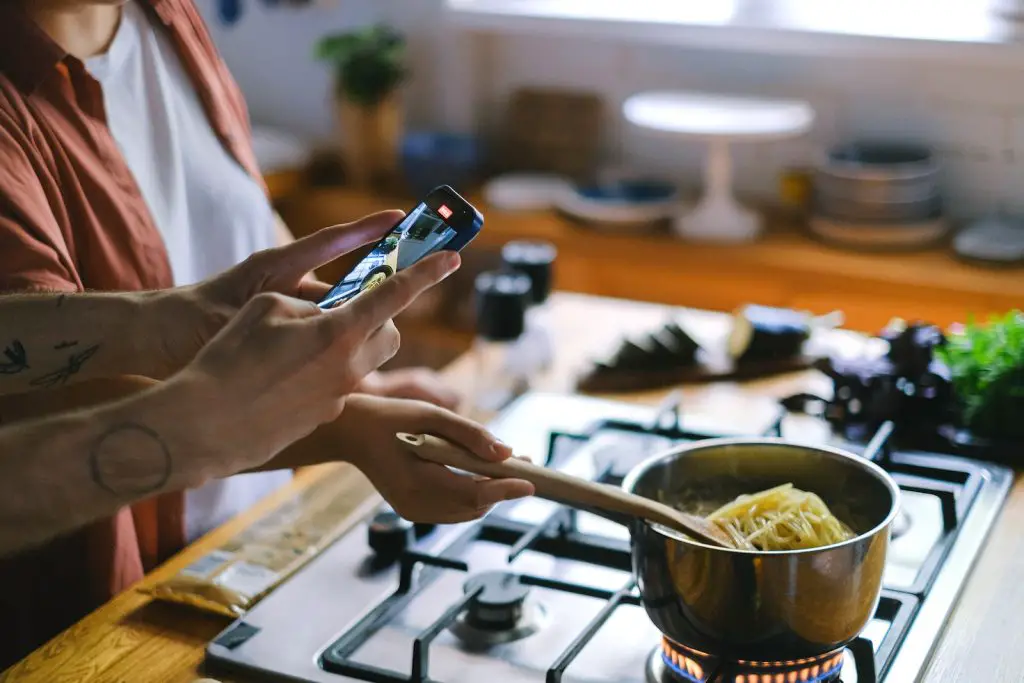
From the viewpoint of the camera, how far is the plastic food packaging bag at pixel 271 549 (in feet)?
3.86

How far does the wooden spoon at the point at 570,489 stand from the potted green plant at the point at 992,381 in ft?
1.79

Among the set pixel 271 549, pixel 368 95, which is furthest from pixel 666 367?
pixel 368 95

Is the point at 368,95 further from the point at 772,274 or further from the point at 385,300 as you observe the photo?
the point at 385,300

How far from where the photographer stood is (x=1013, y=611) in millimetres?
1145

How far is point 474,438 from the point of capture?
1032 millimetres

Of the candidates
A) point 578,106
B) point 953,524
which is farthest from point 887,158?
point 953,524

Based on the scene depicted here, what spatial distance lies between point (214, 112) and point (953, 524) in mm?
935

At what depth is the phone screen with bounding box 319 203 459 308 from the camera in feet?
3.13

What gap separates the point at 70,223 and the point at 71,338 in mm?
220

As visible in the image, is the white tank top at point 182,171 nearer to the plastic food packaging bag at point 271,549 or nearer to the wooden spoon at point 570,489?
the plastic food packaging bag at point 271,549

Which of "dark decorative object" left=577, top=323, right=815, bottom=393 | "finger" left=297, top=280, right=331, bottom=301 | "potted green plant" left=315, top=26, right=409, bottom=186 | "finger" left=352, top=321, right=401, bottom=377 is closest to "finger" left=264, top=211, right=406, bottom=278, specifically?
"finger" left=297, top=280, right=331, bottom=301

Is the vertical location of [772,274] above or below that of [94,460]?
below

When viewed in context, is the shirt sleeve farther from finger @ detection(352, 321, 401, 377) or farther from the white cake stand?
the white cake stand

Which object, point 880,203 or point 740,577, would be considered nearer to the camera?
point 740,577
